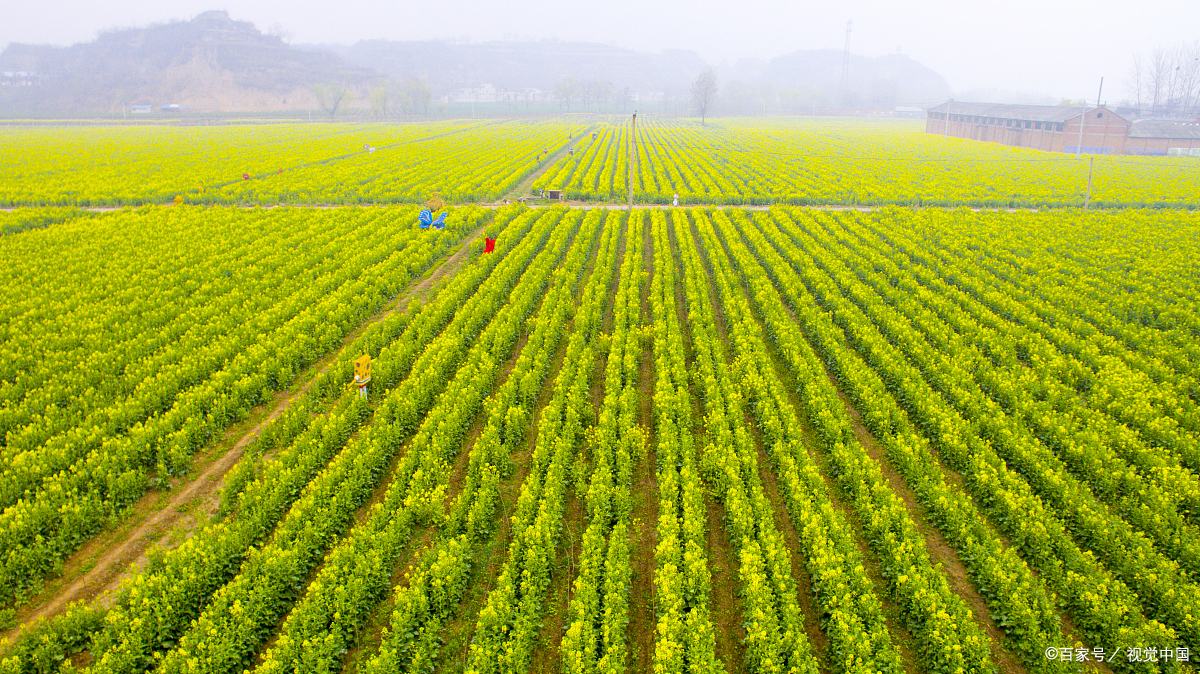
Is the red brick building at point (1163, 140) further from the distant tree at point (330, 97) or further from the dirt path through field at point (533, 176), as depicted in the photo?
the distant tree at point (330, 97)

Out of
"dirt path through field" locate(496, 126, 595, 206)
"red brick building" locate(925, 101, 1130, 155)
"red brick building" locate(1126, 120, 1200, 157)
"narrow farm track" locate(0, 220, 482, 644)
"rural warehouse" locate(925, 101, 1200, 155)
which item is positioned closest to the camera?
"narrow farm track" locate(0, 220, 482, 644)

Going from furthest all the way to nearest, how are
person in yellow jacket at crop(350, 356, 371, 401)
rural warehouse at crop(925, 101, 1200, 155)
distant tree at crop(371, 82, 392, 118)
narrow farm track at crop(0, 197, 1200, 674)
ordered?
1. distant tree at crop(371, 82, 392, 118)
2. rural warehouse at crop(925, 101, 1200, 155)
3. person in yellow jacket at crop(350, 356, 371, 401)
4. narrow farm track at crop(0, 197, 1200, 674)

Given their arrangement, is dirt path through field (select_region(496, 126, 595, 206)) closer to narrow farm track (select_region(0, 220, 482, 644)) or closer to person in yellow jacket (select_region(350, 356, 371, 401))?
person in yellow jacket (select_region(350, 356, 371, 401))

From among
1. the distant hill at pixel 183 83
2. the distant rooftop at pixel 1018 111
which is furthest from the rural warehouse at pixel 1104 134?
the distant hill at pixel 183 83

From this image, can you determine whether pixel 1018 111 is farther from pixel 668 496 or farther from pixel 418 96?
pixel 418 96

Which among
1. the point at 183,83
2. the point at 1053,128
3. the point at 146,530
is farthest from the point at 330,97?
the point at 146,530

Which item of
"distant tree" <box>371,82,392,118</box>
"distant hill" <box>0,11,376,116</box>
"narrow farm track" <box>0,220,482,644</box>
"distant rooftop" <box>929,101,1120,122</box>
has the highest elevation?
"distant hill" <box>0,11,376,116</box>

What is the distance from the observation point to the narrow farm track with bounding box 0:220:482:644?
28.2 feet

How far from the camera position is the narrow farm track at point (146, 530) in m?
8.61

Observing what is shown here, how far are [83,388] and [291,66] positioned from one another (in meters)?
218

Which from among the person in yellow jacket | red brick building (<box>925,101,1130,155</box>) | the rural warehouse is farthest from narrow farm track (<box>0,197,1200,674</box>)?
the rural warehouse

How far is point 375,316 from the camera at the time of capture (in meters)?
19.6

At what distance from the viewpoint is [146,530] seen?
1005 cm

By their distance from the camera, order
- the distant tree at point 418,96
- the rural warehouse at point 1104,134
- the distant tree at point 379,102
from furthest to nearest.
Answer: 1. the distant tree at point 418,96
2. the distant tree at point 379,102
3. the rural warehouse at point 1104,134
